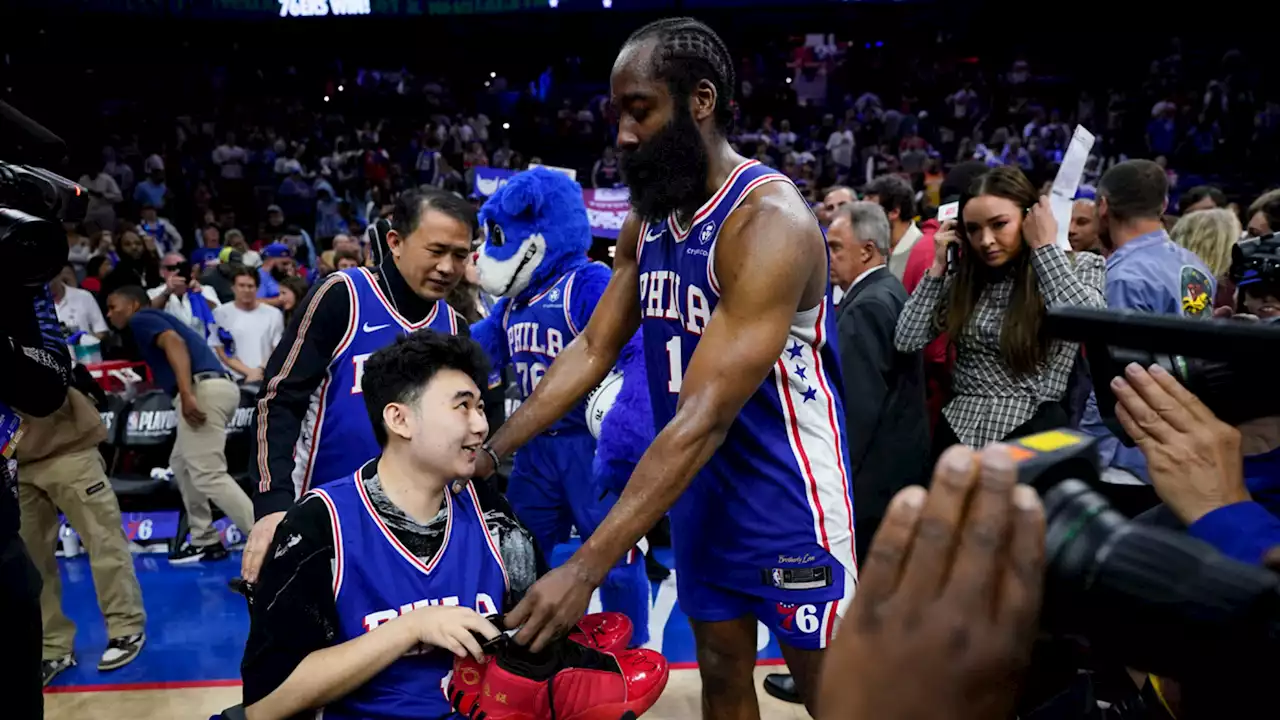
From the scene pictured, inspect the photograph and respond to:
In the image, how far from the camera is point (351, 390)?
10.8ft

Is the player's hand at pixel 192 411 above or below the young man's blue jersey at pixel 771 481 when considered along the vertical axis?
below

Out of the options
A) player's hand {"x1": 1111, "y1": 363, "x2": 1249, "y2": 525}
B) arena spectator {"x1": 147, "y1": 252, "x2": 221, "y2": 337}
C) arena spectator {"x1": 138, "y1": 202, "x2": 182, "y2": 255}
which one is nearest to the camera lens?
player's hand {"x1": 1111, "y1": 363, "x2": 1249, "y2": 525}

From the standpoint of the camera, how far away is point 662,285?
8.15 feet

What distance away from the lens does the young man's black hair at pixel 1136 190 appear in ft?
12.1

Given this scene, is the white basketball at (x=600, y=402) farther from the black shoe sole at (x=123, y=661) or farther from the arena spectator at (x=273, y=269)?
the arena spectator at (x=273, y=269)

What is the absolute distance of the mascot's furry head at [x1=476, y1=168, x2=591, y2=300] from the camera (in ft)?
14.0

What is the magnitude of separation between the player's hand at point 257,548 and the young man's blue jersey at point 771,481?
0.99 m

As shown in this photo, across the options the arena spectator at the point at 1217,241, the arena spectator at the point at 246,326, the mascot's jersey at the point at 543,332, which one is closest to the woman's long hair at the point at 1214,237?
the arena spectator at the point at 1217,241

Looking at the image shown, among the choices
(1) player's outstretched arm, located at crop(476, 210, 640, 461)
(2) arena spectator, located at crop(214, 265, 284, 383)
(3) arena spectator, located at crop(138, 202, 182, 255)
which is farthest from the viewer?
(3) arena spectator, located at crop(138, 202, 182, 255)

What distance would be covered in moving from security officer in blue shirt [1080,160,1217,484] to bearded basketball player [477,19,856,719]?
4.44 feet

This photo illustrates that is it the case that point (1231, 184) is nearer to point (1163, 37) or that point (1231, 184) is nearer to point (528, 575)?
point (1163, 37)

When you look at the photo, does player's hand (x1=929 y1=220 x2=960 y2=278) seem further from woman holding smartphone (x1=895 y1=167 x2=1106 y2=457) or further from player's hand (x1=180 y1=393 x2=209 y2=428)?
player's hand (x1=180 y1=393 x2=209 y2=428)

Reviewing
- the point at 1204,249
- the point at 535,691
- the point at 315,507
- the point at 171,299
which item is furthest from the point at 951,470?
the point at 171,299

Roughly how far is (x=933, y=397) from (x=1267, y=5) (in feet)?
59.5
